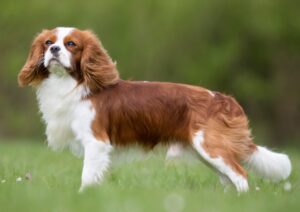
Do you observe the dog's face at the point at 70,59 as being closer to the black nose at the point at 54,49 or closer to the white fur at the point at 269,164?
the black nose at the point at 54,49

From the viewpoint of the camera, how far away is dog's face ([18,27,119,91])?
836 cm

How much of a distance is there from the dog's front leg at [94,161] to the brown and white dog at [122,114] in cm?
1

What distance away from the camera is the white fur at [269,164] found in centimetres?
849

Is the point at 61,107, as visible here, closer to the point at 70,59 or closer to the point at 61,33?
the point at 70,59

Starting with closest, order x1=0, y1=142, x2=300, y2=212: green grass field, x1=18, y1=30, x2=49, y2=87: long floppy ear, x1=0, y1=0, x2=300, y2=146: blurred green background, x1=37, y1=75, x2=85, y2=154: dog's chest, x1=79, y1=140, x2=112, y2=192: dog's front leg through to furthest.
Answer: x1=0, y1=142, x2=300, y2=212: green grass field
x1=79, y1=140, x2=112, y2=192: dog's front leg
x1=37, y1=75, x2=85, y2=154: dog's chest
x1=18, y1=30, x2=49, y2=87: long floppy ear
x1=0, y1=0, x2=300, y2=146: blurred green background

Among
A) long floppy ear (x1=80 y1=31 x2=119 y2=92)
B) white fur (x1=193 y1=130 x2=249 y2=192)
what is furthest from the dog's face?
white fur (x1=193 y1=130 x2=249 y2=192)

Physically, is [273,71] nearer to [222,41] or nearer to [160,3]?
[222,41]

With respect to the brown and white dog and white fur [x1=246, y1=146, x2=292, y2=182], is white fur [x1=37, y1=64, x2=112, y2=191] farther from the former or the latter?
white fur [x1=246, y1=146, x2=292, y2=182]

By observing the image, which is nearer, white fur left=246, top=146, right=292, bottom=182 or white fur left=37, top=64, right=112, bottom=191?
white fur left=37, top=64, right=112, bottom=191

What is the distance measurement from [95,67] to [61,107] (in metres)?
0.60

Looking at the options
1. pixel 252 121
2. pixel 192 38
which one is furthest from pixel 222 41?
pixel 252 121

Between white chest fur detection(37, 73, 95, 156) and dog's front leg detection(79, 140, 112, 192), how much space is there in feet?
0.50

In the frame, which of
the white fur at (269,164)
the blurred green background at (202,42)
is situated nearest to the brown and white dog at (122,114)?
the white fur at (269,164)

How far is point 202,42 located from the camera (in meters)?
28.3
